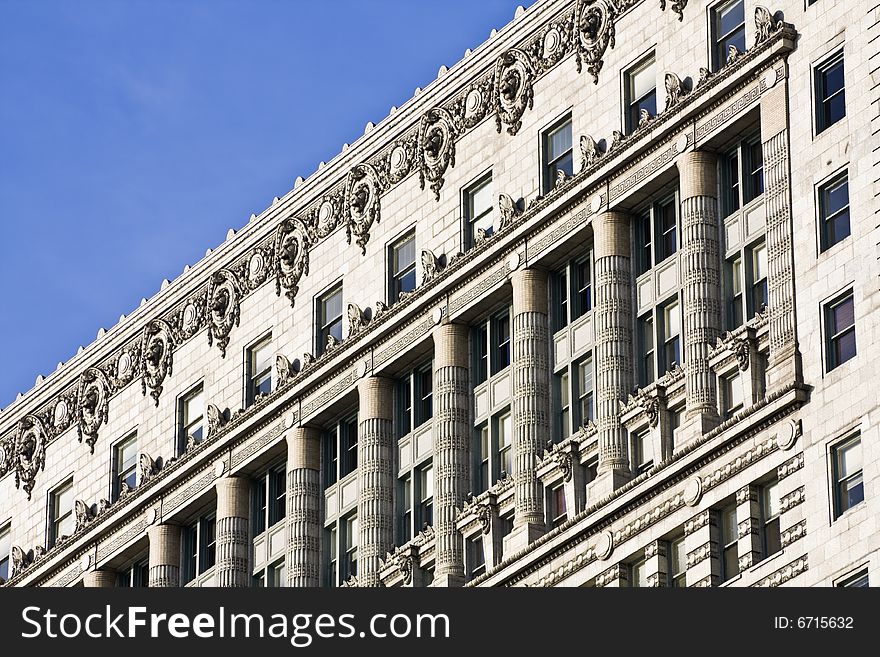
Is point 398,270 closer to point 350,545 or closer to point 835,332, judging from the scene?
point 350,545

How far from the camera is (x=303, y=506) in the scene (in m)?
104

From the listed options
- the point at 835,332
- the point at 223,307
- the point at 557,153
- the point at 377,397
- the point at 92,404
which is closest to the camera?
the point at 835,332

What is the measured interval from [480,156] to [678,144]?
9.34 meters

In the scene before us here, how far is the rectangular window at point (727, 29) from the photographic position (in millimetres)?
92188

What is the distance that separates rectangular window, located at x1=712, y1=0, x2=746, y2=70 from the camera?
92188 millimetres

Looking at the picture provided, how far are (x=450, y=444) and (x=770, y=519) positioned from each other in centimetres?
1462

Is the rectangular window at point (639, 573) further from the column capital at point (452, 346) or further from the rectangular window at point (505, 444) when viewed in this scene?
the column capital at point (452, 346)

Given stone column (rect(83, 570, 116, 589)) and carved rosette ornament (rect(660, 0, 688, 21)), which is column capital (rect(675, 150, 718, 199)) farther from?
A: stone column (rect(83, 570, 116, 589))

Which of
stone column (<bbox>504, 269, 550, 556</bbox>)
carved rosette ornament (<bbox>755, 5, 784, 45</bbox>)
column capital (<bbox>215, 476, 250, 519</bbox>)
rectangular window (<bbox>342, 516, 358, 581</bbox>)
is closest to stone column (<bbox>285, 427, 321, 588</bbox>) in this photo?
rectangular window (<bbox>342, 516, 358, 581</bbox>)

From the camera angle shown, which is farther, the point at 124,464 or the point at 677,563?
the point at 124,464

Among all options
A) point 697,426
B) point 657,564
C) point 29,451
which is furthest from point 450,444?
point 29,451

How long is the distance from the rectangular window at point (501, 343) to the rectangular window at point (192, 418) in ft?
48.8
